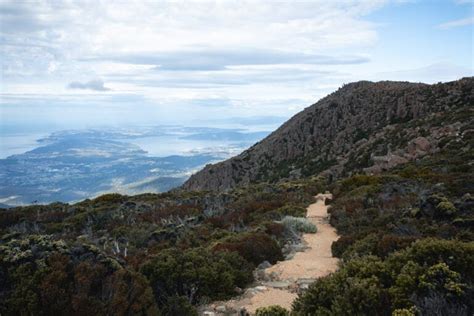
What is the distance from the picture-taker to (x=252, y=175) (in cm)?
5550

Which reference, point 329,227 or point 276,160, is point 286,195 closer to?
point 329,227

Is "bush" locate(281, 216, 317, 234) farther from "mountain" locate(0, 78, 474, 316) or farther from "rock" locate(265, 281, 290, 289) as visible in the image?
"rock" locate(265, 281, 290, 289)

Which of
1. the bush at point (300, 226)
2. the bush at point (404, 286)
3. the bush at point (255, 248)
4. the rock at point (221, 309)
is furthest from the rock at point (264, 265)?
the bush at point (404, 286)

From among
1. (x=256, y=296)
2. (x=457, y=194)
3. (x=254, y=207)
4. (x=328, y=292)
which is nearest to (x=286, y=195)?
(x=254, y=207)

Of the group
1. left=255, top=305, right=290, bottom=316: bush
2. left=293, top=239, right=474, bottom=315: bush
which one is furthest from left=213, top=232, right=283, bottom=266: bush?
left=293, top=239, right=474, bottom=315: bush

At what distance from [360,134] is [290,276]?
44187 millimetres

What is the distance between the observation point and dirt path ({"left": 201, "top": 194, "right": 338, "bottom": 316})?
765 centimetres

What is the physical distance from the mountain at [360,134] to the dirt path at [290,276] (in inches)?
834

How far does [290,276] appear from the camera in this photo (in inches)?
374

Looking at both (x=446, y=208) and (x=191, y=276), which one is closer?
(x=191, y=276)

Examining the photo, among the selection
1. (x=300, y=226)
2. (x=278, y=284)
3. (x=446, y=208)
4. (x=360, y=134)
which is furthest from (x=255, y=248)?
(x=360, y=134)

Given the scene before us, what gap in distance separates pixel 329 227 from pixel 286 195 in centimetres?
852

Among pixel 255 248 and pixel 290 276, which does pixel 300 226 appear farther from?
pixel 290 276

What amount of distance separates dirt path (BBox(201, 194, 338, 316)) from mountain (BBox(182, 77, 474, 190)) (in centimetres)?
2118
